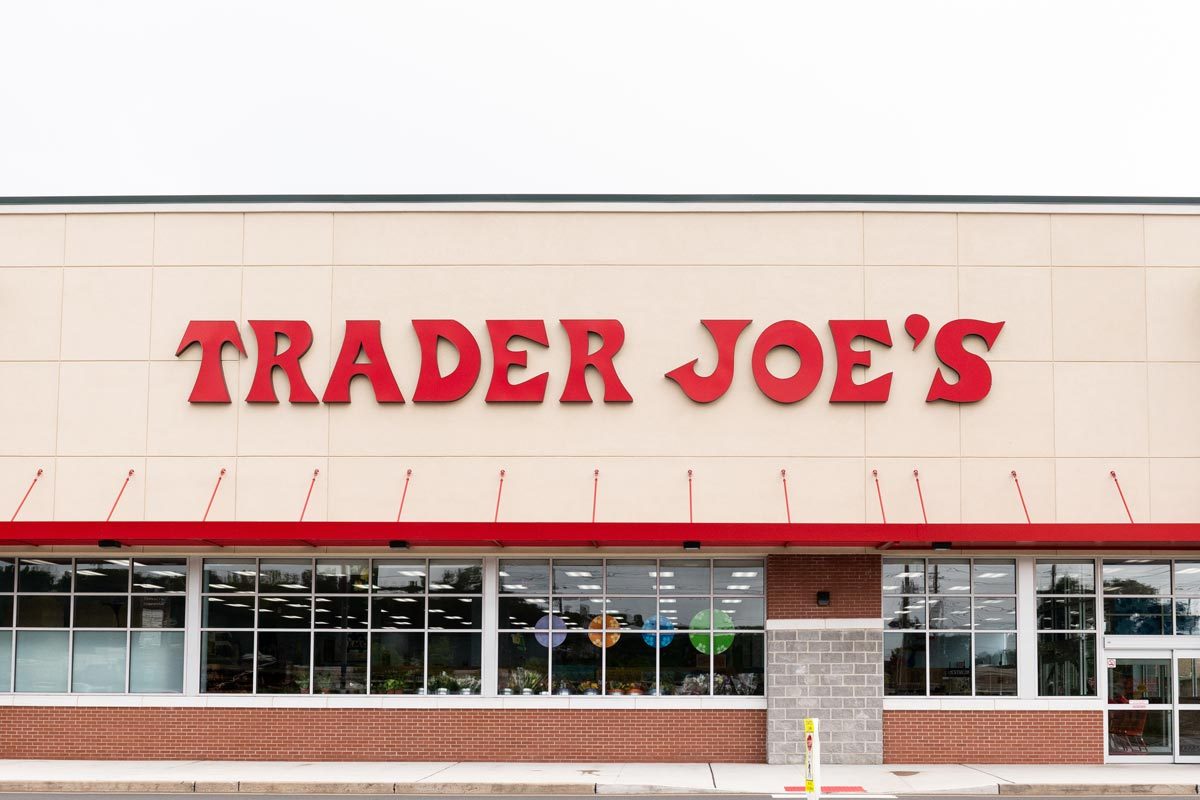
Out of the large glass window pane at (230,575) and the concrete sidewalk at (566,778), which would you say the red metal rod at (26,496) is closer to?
the large glass window pane at (230,575)

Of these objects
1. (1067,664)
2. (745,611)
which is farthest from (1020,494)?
(745,611)

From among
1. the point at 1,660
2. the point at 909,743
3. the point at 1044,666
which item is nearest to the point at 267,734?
the point at 1,660

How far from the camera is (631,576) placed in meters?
22.6

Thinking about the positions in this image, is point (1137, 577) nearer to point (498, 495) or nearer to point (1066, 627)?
point (1066, 627)

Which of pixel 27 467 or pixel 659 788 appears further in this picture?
pixel 27 467

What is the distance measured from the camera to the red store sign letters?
73.5ft

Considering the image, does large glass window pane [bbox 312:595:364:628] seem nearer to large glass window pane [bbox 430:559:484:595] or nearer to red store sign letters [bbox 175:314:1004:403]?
large glass window pane [bbox 430:559:484:595]

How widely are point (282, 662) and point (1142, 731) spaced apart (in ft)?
47.3

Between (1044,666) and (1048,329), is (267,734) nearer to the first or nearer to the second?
(1044,666)

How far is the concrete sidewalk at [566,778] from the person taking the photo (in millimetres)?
19031

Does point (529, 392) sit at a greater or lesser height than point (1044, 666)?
greater

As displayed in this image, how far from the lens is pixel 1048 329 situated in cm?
2262

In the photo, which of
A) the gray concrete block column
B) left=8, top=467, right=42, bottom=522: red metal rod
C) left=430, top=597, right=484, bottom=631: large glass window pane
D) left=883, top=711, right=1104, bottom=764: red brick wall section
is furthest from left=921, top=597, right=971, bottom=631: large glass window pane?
left=8, top=467, right=42, bottom=522: red metal rod

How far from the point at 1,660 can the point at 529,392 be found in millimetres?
10156
